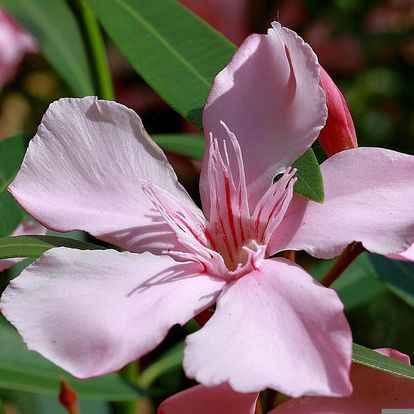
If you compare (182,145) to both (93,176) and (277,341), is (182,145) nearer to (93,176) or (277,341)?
(93,176)

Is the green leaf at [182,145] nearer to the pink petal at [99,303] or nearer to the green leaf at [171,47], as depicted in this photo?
the green leaf at [171,47]

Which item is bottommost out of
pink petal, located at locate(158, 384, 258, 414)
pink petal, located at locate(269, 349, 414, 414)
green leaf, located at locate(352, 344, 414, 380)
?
pink petal, located at locate(269, 349, 414, 414)

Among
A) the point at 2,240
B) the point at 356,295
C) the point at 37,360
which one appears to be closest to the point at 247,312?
the point at 2,240

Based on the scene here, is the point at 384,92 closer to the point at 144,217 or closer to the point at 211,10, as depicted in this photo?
the point at 211,10

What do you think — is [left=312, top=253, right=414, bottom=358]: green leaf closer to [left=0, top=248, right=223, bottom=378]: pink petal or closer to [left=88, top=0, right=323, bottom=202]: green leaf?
[left=88, top=0, right=323, bottom=202]: green leaf

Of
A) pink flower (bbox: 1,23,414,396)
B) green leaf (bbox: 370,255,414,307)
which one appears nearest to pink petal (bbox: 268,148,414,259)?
pink flower (bbox: 1,23,414,396)

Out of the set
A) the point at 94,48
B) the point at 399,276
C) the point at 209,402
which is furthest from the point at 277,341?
the point at 94,48

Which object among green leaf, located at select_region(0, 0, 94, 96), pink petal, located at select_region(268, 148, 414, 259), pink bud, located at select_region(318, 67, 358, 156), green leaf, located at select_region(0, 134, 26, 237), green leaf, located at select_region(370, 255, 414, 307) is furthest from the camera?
green leaf, located at select_region(0, 0, 94, 96)
